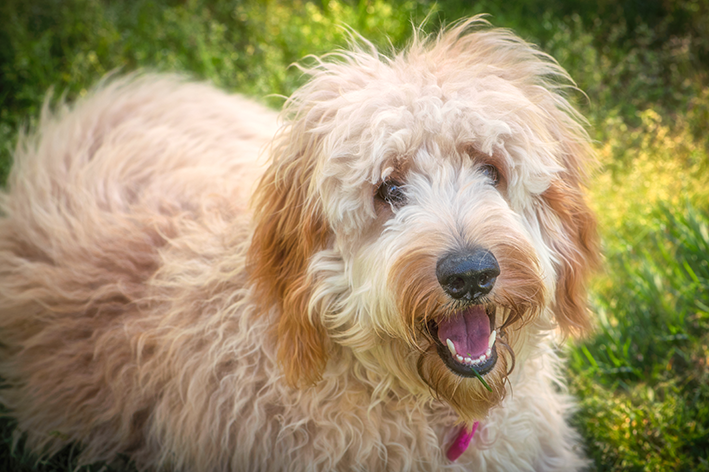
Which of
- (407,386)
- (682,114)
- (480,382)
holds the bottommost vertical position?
(407,386)

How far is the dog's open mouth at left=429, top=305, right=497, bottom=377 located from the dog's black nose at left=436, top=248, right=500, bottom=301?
7.8 inches

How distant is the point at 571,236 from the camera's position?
7.38 feet

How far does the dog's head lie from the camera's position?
6.26 feet

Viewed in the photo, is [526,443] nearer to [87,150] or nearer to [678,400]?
[678,400]

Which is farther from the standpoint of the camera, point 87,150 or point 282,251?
point 87,150

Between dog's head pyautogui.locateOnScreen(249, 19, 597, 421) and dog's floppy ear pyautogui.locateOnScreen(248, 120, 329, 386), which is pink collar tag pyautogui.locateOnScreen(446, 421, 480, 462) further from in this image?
dog's floppy ear pyautogui.locateOnScreen(248, 120, 329, 386)

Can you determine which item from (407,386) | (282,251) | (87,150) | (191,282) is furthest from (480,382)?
(87,150)

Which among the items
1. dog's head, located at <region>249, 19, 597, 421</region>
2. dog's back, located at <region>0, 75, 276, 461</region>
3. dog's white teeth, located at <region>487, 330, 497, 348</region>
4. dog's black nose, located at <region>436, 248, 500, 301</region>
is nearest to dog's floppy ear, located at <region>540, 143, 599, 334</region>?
dog's head, located at <region>249, 19, 597, 421</region>

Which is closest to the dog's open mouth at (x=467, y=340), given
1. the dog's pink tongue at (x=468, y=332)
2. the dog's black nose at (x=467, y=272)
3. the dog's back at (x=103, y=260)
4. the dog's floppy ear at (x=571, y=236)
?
the dog's pink tongue at (x=468, y=332)

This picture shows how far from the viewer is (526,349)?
228cm

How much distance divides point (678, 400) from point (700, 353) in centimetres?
32

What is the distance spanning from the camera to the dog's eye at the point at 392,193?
2.06 meters

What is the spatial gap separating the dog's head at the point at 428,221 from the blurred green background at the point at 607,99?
1.36 ft

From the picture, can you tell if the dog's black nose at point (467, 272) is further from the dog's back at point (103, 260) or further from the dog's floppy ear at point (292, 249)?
the dog's back at point (103, 260)
